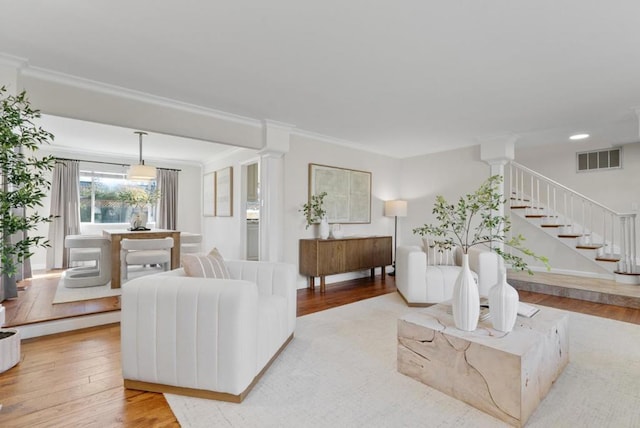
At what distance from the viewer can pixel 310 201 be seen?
15.7 feet

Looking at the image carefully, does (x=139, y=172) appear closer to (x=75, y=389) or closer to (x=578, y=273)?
(x=75, y=389)

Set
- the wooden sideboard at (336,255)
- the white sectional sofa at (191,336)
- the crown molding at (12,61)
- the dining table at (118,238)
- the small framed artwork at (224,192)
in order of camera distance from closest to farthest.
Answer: the white sectional sofa at (191,336)
the crown molding at (12,61)
the dining table at (118,238)
the wooden sideboard at (336,255)
the small framed artwork at (224,192)

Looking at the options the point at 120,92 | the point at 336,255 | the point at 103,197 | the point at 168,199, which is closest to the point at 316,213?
the point at 336,255

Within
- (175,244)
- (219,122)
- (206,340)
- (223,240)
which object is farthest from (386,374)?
(223,240)

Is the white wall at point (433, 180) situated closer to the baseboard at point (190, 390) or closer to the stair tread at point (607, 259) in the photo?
the stair tread at point (607, 259)

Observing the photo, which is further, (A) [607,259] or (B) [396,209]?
(B) [396,209]

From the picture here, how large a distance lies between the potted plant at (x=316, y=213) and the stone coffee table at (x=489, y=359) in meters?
2.58

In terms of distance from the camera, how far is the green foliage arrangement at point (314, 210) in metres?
4.70

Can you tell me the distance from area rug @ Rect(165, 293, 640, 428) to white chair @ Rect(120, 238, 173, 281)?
2.57m

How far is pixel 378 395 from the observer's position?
73.0 inches

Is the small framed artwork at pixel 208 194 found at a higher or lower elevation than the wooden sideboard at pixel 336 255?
higher

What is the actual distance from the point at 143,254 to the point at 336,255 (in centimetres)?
276

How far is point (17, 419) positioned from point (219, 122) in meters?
3.12


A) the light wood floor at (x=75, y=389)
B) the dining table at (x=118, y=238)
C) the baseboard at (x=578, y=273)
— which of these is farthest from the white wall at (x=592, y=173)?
the light wood floor at (x=75, y=389)
